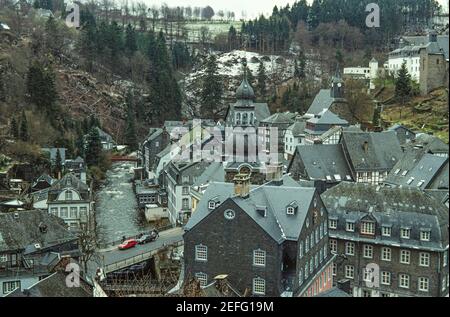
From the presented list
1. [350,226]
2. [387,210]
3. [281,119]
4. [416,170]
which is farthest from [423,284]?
[281,119]

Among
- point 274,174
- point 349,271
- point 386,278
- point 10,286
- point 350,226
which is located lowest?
point 10,286

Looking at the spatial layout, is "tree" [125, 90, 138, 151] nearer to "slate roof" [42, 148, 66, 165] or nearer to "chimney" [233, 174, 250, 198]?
"slate roof" [42, 148, 66, 165]

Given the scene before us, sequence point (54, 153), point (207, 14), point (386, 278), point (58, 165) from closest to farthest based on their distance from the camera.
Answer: point (386, 278) < point (58, 165) < point (54, 153) < point (207, 14)

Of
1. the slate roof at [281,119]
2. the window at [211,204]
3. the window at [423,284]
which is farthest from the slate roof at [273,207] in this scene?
the slate roof at [281,119]

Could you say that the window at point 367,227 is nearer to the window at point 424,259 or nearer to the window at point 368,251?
the window at point 368,251

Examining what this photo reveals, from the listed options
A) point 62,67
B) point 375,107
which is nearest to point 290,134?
point 375,107

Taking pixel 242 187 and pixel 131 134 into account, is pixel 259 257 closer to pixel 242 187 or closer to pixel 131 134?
pixel 242 187

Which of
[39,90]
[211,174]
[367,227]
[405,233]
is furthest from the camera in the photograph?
[39,90]

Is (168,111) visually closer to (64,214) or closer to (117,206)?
(117,206)
